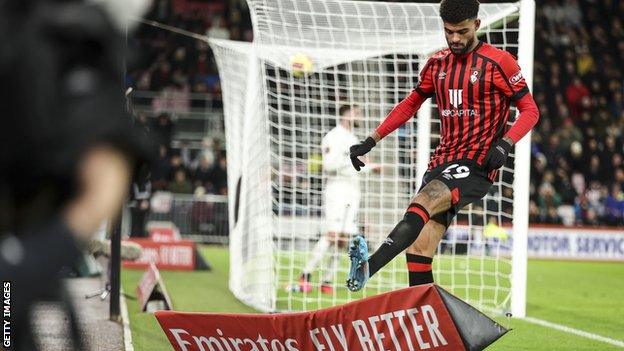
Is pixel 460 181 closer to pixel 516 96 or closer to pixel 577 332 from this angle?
pixel 516 96

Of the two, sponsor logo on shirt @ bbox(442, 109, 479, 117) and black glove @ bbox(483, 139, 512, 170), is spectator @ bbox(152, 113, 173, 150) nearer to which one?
sponsor logo on shirt @ bbox(442, 109, 479, 117)

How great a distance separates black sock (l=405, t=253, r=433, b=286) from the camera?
6.18 metres

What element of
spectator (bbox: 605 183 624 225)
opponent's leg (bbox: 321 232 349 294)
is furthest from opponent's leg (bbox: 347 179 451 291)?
spectator (bbox: 605 183 624 225)

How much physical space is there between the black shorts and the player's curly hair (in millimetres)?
813

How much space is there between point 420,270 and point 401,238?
303mm

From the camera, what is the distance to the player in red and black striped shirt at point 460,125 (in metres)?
6.14

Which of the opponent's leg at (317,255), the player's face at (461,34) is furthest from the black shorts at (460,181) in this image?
the opponent's leg at (317,255)

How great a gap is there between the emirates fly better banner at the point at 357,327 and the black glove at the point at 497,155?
1.25m

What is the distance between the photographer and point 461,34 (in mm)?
6312

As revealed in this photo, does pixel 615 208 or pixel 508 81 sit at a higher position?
pixel 508 81

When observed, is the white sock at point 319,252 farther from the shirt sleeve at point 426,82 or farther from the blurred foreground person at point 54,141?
the blurred foreground person at point 54,141

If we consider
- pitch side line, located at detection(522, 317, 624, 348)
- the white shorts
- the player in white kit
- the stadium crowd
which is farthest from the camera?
the stadium crowd

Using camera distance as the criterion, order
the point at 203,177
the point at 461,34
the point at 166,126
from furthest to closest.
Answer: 1. the point at 203,177
2. the point at 166,126
3. the point at 461,34

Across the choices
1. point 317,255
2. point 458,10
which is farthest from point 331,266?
point 458,10
